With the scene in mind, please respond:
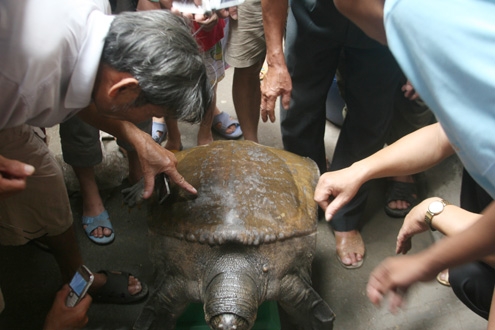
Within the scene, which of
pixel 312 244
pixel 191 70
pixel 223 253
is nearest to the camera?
pixel 191 70

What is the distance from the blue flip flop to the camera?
2.10 metres

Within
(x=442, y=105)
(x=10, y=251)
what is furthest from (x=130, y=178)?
(x=442, y=105)

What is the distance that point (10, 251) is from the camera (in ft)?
6.70

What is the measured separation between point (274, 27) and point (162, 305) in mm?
1133

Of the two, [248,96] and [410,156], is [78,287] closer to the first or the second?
[410,156]

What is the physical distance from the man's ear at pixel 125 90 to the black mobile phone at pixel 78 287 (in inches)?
26.1

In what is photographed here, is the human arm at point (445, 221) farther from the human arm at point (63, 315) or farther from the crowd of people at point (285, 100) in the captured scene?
the human arm at point (63, 315)

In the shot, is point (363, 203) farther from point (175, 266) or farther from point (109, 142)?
point (109, 142)

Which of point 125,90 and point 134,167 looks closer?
point 125,90

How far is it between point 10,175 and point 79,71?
0.29m

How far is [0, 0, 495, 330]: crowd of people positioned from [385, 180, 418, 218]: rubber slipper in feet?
0.06

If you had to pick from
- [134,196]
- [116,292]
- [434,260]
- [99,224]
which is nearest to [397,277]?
[434,260]

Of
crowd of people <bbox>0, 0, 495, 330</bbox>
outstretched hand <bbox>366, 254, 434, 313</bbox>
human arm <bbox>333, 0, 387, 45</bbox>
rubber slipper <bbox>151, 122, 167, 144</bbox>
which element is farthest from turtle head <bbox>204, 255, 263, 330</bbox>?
rubber slipper <bbox>151, 122, 167, 144</bbox>

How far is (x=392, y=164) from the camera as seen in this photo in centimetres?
139
